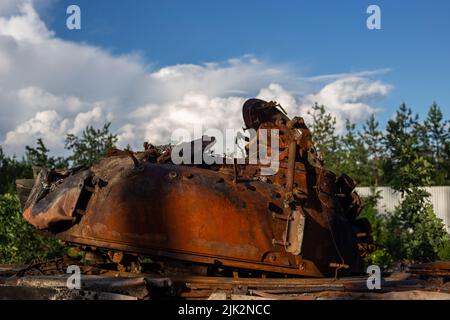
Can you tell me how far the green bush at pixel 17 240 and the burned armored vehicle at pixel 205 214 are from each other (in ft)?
25.0

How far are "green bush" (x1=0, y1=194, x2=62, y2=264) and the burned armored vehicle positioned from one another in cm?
762

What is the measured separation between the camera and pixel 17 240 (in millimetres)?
14484

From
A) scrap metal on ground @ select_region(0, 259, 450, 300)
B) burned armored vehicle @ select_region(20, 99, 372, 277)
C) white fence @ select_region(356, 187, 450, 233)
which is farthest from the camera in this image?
white fence @ select_region(356, 187, 450, 233)

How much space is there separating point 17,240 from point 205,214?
368 inches

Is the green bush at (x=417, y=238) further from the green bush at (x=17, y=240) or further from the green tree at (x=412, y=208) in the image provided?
the green bush at (x=17, y=240)

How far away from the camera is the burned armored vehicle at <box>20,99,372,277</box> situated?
6.57 metres

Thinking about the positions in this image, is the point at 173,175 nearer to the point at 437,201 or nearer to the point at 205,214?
the point at 205,214

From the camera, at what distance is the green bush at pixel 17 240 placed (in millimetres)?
14492

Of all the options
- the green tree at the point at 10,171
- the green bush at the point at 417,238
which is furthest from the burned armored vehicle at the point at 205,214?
the green tree at the point at 10,171

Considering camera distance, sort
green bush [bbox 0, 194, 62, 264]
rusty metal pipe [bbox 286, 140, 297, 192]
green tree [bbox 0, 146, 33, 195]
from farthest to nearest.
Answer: green tree [bbox 0, 146, 33, 195], green bush [bbox 0, 194, 62, 264], rusty metal pipe [bbox 286, 140, 297, 192]

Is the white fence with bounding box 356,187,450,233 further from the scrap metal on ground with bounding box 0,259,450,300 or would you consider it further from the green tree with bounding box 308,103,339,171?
the scrap metal on ground with bounding box 0,259,450,300

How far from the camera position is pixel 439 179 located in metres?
36.7

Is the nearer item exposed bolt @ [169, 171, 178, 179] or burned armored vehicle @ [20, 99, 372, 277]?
burned armored vehicle @ [20, 99, 372, 277]

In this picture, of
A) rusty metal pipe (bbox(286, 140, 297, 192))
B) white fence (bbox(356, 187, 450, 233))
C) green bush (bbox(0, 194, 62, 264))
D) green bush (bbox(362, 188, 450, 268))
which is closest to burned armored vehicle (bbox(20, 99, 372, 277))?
rusty metal pipe (bbox(286, 140, 297, 192))
